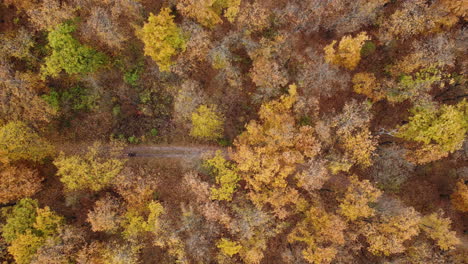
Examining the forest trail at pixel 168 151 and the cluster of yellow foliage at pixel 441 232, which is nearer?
the cluster of yellow foliage at pixel 441 232

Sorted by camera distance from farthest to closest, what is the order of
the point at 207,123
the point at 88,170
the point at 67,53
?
1. the point at 207,123
2. the point at 88,170
3. the point at 67,53

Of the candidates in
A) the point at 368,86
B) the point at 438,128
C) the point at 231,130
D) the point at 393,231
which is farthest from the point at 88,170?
the point at 438,128

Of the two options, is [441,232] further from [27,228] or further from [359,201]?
[27,228]

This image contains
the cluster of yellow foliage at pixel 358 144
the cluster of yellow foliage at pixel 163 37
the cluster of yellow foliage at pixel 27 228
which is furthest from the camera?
the cluster of yellow foliage at pixel 27 228

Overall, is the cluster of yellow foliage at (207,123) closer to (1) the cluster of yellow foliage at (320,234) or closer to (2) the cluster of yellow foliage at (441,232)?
(1) the cluster of yellow foliage at (320,234)

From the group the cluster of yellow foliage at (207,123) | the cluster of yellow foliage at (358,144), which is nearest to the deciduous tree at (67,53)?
the cluster of yellow foliage at (207,123)
